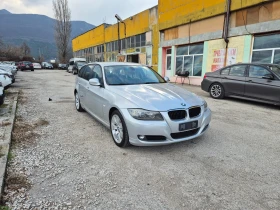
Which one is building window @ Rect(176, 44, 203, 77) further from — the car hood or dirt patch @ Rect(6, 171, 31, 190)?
dirt patch @ Rect(6, 171, 31, 190)

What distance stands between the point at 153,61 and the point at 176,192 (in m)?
17.3

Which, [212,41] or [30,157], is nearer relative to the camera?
[30,157]

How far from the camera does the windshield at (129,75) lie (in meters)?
4.24

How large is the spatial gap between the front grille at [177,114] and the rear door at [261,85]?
16.2ft

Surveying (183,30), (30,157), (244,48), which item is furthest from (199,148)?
(183,30)

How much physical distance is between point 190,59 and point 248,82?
25.7 feet

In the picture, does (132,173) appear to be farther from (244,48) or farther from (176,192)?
(244,48)

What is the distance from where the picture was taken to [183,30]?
48.5 feet

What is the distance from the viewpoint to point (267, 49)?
10.0 m

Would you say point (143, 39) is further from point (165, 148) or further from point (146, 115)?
point (146, 115)

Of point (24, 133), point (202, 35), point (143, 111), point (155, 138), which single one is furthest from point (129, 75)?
point (202, 35)

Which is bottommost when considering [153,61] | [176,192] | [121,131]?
[176,192]

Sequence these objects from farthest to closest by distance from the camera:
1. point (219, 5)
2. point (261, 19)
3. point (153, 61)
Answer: point (153, 61)
point (219, 5)
point (261, 19)

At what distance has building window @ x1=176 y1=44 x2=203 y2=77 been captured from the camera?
45.6 feet
